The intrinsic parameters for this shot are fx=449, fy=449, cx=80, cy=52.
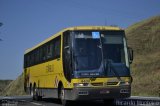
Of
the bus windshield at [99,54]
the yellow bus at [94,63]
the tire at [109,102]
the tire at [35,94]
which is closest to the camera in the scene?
the yellow bus at [94,63]

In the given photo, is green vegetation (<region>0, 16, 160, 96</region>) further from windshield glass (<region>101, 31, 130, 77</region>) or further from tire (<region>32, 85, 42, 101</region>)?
windshield glass (<region>101, 31, 130, 77</region>)

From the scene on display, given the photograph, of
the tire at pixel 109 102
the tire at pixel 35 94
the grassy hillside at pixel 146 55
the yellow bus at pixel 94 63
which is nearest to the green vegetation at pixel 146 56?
the grassy hillside at pixel 146 55

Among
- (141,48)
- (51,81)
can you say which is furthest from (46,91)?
(141,48)

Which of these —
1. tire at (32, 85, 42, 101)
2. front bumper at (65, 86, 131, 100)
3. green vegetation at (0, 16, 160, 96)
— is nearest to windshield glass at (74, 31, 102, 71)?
front bumper at (65, 86, 131, 100)

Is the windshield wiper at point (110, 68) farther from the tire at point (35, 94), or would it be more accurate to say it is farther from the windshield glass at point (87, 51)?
the tire at point (35, 94)

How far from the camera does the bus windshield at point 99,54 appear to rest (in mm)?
21250

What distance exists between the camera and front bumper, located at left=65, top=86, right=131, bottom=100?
68.9 feet

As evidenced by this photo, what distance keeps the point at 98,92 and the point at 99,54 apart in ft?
5.97

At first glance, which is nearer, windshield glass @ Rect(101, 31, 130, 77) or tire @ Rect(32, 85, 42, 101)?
windshield glass @ Rect(101, 31, 130, 77)

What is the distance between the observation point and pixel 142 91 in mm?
53406

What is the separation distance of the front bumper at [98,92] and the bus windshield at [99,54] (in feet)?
2.17

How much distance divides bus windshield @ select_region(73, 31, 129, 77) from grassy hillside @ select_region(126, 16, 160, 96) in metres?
28.2

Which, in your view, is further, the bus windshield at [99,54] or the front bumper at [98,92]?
the bus windshield at [99,54]

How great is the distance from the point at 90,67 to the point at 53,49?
5.21 m
